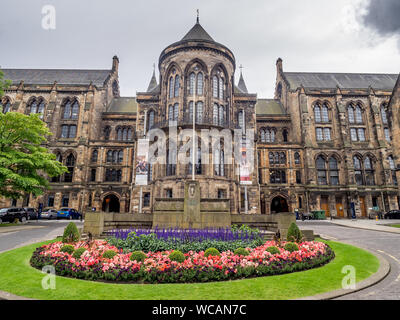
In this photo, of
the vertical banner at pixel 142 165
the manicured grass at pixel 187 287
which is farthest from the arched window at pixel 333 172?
the manicured grass at pixel 187 287

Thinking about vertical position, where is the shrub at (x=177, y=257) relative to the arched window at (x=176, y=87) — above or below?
below

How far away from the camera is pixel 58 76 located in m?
47.2

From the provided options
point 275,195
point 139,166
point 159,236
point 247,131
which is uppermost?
point 247,131

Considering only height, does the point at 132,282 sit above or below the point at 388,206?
below

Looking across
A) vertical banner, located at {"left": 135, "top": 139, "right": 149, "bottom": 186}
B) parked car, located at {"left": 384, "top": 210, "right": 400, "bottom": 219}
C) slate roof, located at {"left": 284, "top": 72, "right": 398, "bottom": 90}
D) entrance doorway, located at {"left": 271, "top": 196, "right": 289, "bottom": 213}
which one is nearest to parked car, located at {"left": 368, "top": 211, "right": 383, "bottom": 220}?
parked car, located at {"left": 384, "top": 210, "right": 400, "bottom": 219}

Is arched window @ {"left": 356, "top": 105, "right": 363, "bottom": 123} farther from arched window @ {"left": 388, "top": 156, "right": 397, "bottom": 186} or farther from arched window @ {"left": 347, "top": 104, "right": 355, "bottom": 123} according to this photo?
arched window @ {"left": 388, "top": 156, "right": 397, "bottom": 186}

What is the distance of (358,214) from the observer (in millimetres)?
36344

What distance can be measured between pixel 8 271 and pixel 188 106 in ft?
78.8

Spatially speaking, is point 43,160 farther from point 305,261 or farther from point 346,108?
point 346,108

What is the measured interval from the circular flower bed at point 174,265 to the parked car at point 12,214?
22.7 meters

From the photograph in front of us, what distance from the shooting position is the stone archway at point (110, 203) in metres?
38.9

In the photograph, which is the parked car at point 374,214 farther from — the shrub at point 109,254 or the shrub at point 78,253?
the shrub at point 78,253

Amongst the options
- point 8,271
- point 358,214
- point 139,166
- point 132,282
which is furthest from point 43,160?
point 358,214

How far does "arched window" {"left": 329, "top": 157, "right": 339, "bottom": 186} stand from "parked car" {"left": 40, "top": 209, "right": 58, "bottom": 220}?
42.1 m
